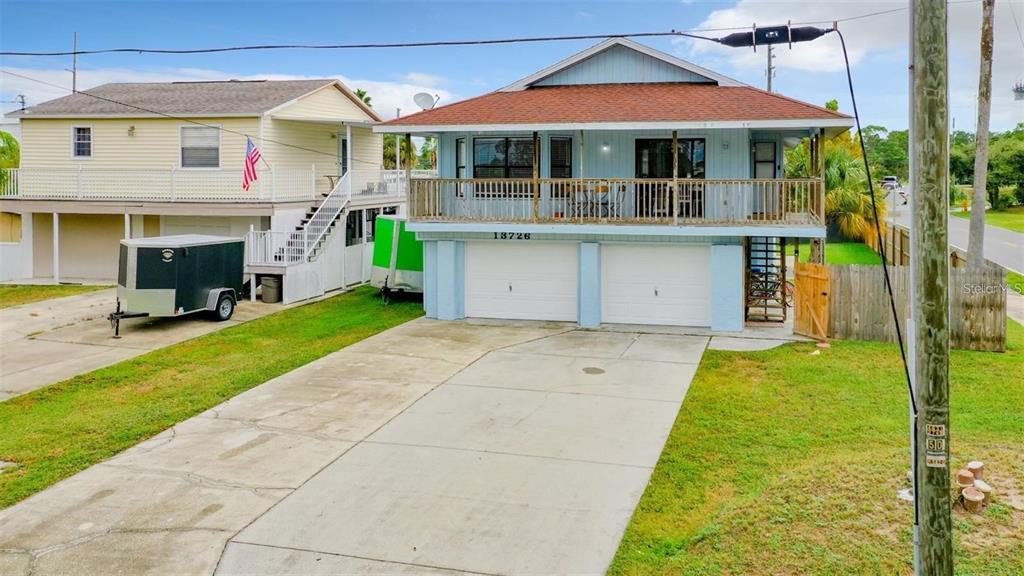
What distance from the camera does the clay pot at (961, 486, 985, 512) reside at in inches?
300

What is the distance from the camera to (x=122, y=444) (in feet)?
35.0

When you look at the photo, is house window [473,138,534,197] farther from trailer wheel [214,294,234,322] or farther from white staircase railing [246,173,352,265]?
trailer wheel [214,294,234,322]

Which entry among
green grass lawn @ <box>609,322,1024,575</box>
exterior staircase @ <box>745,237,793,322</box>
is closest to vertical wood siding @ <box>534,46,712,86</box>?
exterior staircase @ <box>745,237,793,322</box>

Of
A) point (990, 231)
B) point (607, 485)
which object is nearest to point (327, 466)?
point (607, 485)

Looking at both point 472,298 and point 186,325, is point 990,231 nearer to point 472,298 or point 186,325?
point 472,298

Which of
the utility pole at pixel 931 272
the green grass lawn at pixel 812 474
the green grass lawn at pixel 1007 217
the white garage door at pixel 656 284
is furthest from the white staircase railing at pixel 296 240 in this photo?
the green grass lawn at pixel 1007 217

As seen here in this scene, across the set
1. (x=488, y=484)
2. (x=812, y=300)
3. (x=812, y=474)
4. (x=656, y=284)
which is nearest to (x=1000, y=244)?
(x=812, y=300)

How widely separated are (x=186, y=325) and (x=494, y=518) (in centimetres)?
1308

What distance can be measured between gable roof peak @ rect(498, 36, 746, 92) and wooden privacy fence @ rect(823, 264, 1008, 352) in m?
5.89

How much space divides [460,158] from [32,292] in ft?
43.5

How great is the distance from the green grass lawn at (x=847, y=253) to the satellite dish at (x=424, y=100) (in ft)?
50.3

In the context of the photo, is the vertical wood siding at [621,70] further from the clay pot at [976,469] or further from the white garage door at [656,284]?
the clay pot at [976,469]

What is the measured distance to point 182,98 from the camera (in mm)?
26312

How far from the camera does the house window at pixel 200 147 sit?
24.5 m
